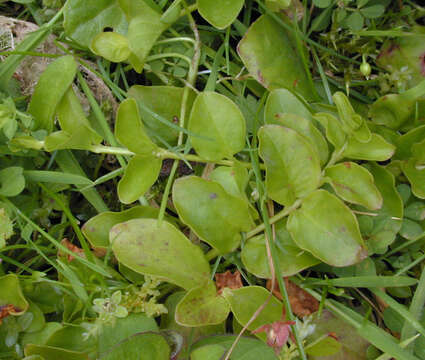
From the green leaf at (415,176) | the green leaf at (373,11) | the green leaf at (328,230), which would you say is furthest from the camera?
the green leaf at (373,11)

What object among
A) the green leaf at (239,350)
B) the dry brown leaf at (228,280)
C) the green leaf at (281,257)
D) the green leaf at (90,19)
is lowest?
the green leaf at (239,350)

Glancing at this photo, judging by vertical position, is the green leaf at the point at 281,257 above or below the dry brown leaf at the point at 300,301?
above

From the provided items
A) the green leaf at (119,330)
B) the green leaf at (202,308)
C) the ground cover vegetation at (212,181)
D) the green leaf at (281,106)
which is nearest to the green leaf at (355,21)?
the ground cover vegetation at (212,181)

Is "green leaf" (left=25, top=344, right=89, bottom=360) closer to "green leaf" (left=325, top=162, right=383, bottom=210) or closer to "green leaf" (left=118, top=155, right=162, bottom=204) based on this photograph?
"green leaf" (left=118, top=155, right=162, bottom=204)

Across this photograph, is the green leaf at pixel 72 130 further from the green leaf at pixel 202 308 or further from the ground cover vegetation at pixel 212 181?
the green leaf at pixel 202 308

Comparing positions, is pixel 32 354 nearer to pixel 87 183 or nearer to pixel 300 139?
pixel 87 183

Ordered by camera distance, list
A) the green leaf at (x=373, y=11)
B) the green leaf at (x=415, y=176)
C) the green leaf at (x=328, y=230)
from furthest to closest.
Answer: the green leaf at (x=373, y=11) < the green leaf at (x=415, y=176) < the green leaf at (x=328, y=230)

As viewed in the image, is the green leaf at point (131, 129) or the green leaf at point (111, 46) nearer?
the green leaf at point (131, 129)
